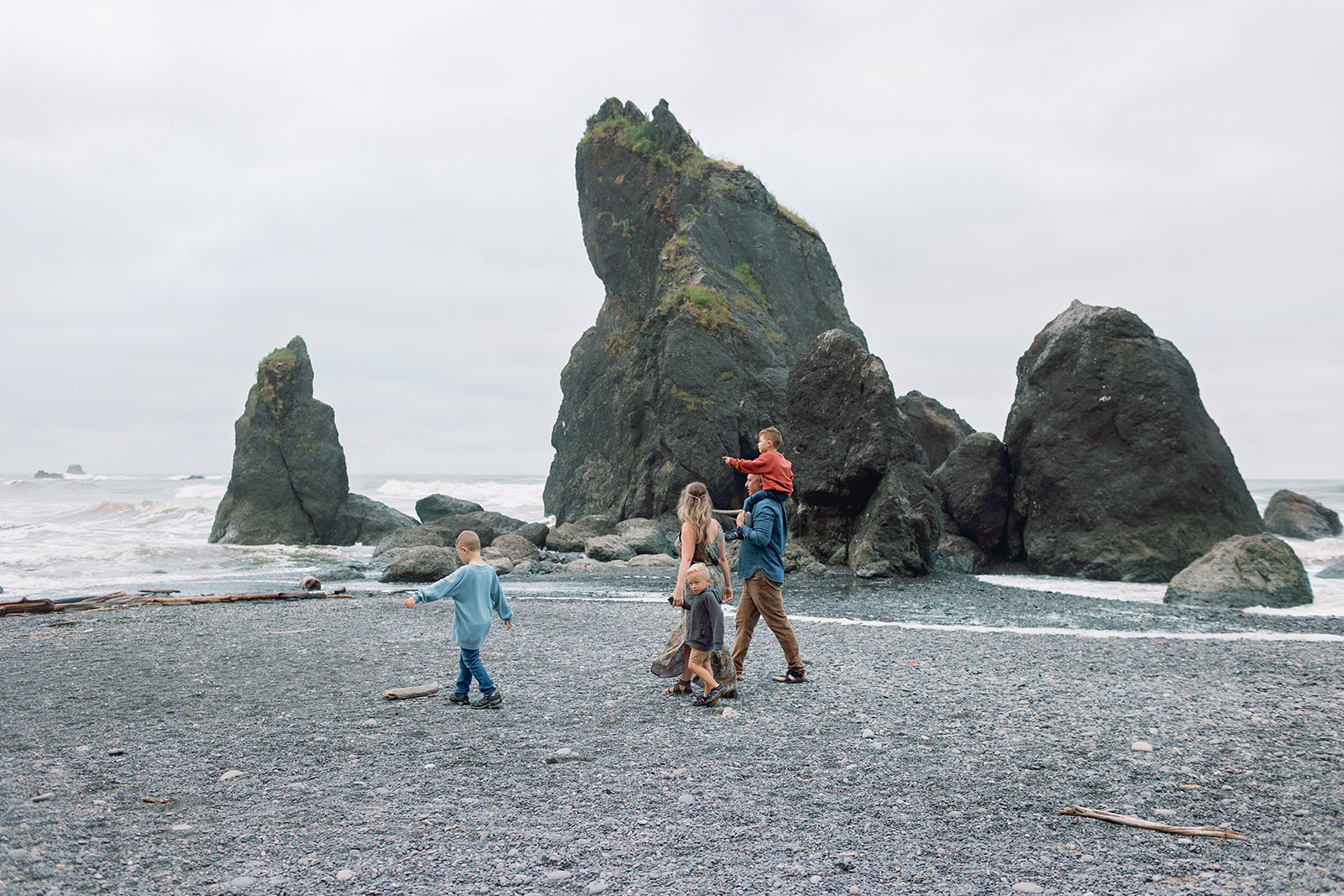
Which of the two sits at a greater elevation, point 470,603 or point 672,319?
point 672,319

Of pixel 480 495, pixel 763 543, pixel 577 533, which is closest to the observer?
pixel 763 543

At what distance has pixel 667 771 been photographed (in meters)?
5.23

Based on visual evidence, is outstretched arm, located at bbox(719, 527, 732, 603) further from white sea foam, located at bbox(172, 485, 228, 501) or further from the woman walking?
white sea foam, located at bbox(172, 485, 228, 501)

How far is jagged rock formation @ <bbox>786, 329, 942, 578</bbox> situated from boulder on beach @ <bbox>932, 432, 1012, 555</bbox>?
83.7 inches

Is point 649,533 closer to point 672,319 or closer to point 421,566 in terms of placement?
point 421,566

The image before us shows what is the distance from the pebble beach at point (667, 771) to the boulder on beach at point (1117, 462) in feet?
25.9

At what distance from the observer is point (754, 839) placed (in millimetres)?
4184

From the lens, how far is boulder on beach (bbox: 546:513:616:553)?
27516mm

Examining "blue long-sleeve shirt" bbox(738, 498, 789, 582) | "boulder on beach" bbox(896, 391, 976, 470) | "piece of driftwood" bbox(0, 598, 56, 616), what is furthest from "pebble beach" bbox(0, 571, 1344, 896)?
"boulder on beach" bbox(896, 391, 976, 470)

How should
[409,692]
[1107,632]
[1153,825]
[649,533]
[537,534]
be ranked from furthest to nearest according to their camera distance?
[537,534] → [649,533] → [1107,632] → [409,692] → [1153,825]

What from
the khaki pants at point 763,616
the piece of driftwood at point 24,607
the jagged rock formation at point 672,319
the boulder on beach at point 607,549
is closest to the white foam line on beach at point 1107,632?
the khaki pants at point 763,616

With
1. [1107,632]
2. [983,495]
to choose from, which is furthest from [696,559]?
[983,495]

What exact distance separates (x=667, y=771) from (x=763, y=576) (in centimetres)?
257

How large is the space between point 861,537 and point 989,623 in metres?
6.58
